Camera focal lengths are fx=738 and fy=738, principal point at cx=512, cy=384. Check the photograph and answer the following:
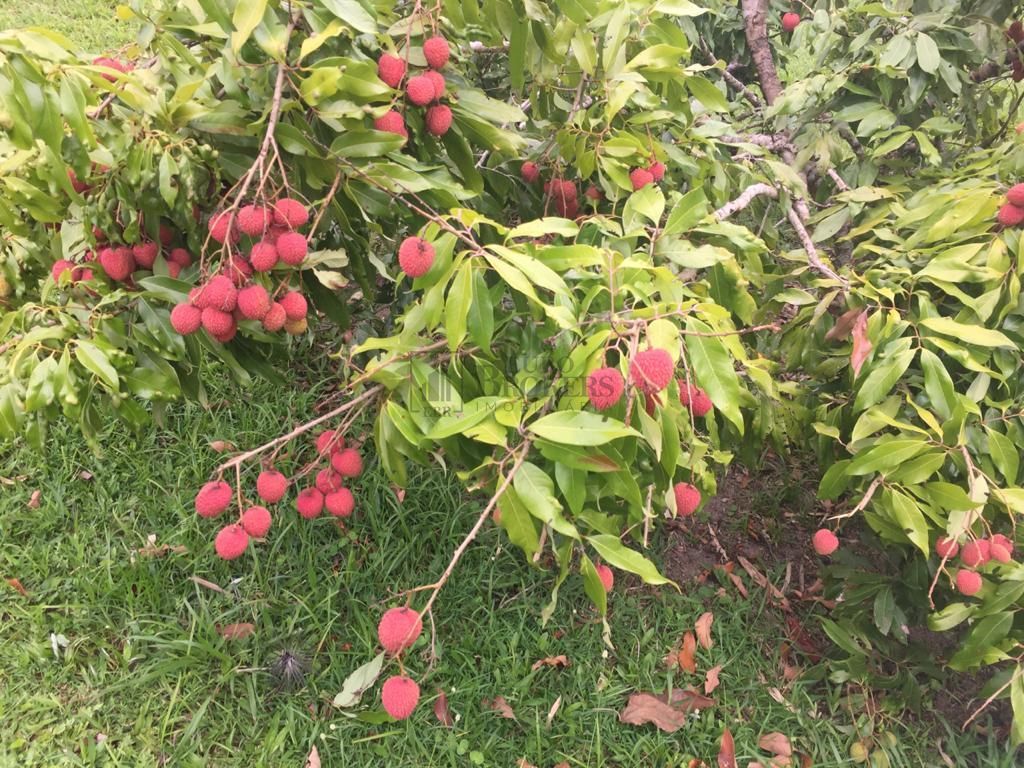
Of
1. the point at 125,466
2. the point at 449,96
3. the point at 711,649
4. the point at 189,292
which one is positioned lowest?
the point at 711,649

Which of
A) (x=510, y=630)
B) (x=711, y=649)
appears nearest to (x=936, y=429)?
(x=711, y=649)

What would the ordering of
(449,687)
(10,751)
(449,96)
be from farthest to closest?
(449,687)
(10,751)
(449,96)

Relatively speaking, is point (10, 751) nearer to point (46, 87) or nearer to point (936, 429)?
point (46, 87)

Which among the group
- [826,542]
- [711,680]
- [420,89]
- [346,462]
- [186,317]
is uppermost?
[420,89]

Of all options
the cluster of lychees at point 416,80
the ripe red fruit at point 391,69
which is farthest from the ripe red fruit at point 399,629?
the ripe red fruit at point 391,69

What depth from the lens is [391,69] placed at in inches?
46.8

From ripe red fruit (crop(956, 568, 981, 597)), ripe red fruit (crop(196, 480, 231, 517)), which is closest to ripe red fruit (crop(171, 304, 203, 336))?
ripe red fruit (crop(196, 480, 231, 517))

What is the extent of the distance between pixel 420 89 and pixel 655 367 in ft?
2.06

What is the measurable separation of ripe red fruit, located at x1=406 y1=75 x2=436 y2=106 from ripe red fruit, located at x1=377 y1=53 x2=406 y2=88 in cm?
2

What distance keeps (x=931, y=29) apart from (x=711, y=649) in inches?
67.1

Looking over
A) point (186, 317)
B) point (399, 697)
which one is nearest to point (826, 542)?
point (399, 697)

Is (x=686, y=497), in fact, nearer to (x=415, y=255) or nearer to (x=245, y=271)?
(x=415, y=255)

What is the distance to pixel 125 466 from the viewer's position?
235 cm

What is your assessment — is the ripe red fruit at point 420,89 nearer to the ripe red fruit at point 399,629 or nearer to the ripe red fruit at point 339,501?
the ripe red fruit at point 339,501
